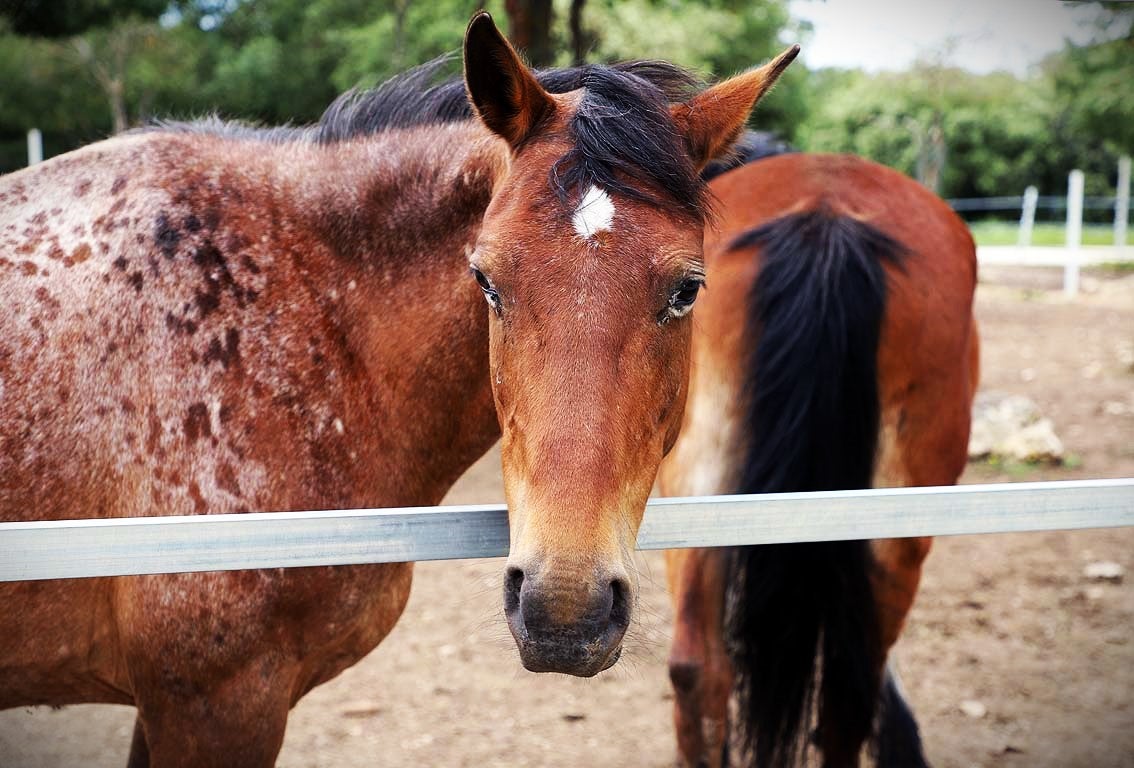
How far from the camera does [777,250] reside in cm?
279

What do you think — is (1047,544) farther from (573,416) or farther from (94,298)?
(94,298)

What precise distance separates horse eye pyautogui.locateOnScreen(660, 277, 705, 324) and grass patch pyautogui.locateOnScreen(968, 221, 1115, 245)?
22144mm

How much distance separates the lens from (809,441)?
8.73 ft

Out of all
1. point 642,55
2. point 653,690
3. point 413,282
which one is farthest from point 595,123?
point 642,55

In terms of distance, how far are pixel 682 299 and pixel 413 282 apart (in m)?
0.76

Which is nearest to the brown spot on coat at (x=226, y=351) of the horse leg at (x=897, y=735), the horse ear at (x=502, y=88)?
the horse ear at (x=502, y=88)

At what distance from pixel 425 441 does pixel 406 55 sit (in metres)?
16.3

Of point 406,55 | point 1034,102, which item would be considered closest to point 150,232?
point 406,55

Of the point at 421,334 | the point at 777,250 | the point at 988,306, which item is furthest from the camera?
the point at 988,306

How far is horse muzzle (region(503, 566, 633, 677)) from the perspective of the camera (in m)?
1.38

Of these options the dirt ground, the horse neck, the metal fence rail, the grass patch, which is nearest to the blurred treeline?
the grass patch

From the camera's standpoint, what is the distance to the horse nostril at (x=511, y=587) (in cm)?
145

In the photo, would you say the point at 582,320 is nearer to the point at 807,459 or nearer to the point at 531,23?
the point at 807,459

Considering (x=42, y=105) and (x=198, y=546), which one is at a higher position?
(x=198, y=546)
